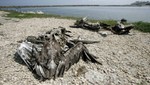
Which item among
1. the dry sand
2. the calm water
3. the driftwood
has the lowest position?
the calm water

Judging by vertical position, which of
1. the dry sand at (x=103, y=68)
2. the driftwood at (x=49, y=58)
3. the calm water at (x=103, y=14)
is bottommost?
the calm water at (x=103, y=14)

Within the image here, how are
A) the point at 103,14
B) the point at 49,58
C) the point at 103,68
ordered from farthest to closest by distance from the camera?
1. the point at 103,14
2. the point at 103,68
3. the point at 49,58

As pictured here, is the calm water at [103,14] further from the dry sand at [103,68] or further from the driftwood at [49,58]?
the driftwood at [49,58]

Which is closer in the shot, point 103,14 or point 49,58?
point 49,58

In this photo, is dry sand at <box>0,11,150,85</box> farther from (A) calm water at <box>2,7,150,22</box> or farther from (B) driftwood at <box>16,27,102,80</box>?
(A) calm water at <box>2,7,150,22</box>

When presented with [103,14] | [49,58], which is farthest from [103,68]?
[103,14]

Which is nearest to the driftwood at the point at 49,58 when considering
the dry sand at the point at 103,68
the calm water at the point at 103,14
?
the dry sand at the point at 103,68

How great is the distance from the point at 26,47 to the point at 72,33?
6.41 meters

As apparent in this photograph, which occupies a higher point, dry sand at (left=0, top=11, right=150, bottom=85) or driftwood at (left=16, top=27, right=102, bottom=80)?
driftwood at (left=16, top=27, right=102, bottom=80)

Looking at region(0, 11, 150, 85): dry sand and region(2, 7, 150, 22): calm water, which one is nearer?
region(0, 11, 150, 85): dry sand

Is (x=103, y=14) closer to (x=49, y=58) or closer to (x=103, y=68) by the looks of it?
(x=103, y=68)

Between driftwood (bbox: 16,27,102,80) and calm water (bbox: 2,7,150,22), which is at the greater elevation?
driftwood (bbox: 16,27,102,80)

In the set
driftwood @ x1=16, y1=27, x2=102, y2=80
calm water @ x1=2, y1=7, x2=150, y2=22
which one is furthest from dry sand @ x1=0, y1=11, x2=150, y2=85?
calm water @ x1=2, y1=7, x2=150, y2=22

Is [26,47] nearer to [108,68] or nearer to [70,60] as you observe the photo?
[70,60]
